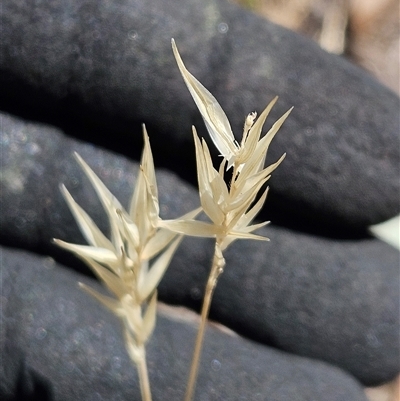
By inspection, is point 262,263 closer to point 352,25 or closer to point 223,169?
point 223,169

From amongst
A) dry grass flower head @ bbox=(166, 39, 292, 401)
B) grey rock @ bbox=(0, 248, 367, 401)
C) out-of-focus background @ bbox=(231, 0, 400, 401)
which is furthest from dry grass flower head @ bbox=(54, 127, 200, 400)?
out-of-focus background @ bbox=(231, 0, 400, 401)

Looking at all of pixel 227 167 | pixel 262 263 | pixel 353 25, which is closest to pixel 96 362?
pixel 262 263

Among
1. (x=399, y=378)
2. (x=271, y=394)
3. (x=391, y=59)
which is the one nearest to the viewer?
(x=271, y=394)

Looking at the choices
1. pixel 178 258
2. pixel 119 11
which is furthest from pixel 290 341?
pixel 119 11

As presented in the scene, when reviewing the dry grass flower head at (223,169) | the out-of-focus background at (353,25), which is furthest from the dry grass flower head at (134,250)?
the out-of-focus background at (353,25)

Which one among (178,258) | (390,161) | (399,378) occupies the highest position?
(390,161)

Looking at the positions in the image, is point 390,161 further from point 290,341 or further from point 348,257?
point 290,341

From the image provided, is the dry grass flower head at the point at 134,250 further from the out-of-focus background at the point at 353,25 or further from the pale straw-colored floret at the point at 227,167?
the out-of-focus background at the point at 353,25

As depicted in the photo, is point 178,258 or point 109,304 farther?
point 178,258
